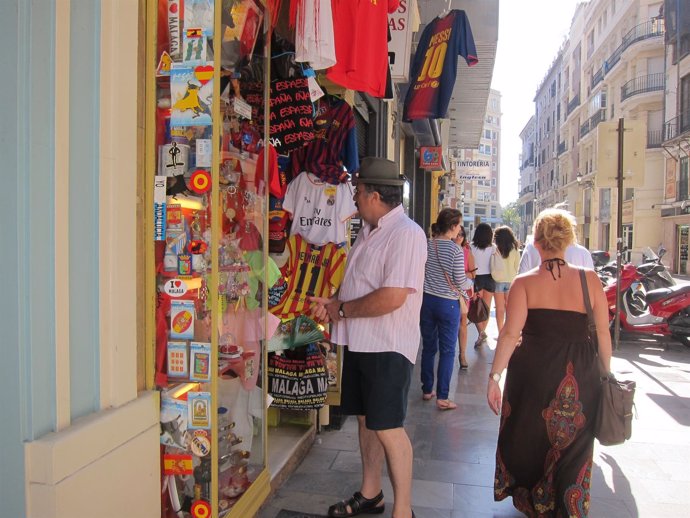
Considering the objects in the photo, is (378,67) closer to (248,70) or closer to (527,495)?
(248,70)

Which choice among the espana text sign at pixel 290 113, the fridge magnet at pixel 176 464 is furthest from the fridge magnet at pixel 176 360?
the espana text sign at pixel 290 113

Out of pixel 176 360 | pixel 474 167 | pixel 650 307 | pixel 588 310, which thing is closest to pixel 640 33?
pixel 474 167

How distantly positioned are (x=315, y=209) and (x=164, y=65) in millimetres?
2008

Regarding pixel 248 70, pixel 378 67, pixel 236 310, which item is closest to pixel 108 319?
pixel 236 310

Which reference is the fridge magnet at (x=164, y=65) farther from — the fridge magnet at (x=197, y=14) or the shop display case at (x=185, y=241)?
the fridge magnet at (x=197, y=14)

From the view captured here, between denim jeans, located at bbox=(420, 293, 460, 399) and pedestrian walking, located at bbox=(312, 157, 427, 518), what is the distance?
2.32 meters

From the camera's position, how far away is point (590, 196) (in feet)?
151

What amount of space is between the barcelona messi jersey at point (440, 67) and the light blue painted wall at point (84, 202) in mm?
3964

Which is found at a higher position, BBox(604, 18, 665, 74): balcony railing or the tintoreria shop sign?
BBox(604, 18, 665, 74): balcony railing

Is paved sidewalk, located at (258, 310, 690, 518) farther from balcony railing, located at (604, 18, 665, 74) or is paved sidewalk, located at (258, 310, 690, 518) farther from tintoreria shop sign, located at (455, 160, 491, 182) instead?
balcony railing, located at (604, 18, 665, 74)

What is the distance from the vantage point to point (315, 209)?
4.18 metres

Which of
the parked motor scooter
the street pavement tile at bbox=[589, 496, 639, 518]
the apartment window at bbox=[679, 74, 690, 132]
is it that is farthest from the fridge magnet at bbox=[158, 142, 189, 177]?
the apartment window at bbox=[679, 74, 690, 132]

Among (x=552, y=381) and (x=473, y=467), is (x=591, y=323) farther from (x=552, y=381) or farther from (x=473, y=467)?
(x=473, y=467)

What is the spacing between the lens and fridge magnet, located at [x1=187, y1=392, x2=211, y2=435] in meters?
2.37
